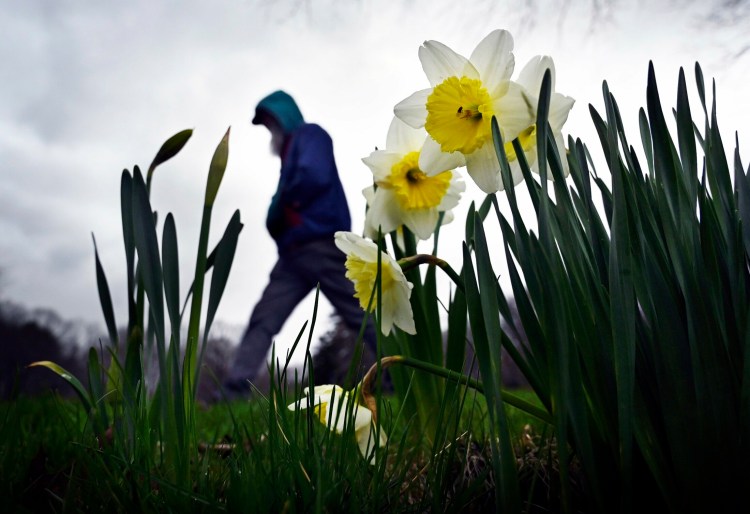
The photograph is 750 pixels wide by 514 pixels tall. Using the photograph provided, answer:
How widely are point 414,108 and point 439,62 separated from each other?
3.3 inches

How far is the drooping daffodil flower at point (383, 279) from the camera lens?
3.04ft

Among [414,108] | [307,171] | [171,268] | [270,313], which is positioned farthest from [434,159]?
[270,313]

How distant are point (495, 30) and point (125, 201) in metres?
0.67

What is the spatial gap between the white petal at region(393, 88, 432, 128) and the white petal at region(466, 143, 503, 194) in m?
0.11

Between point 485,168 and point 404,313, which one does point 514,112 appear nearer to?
point 485,168

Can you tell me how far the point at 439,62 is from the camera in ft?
3.01

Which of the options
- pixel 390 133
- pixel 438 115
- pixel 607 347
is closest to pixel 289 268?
pixel 390 133

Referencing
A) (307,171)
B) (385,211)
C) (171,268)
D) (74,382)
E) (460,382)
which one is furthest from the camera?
(307,171)

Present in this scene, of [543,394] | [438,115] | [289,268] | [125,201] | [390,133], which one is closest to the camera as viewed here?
[543,394]

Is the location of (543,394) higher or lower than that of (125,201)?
lower

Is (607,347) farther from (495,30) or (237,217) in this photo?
(237,217)

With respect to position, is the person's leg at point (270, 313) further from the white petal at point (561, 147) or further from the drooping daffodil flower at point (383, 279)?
the white petal at point (561, 147)

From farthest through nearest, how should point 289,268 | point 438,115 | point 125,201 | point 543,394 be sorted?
1. point 289,268
2. point 125,201
3. point 438,115
4. point 543,394

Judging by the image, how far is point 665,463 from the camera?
637mm
